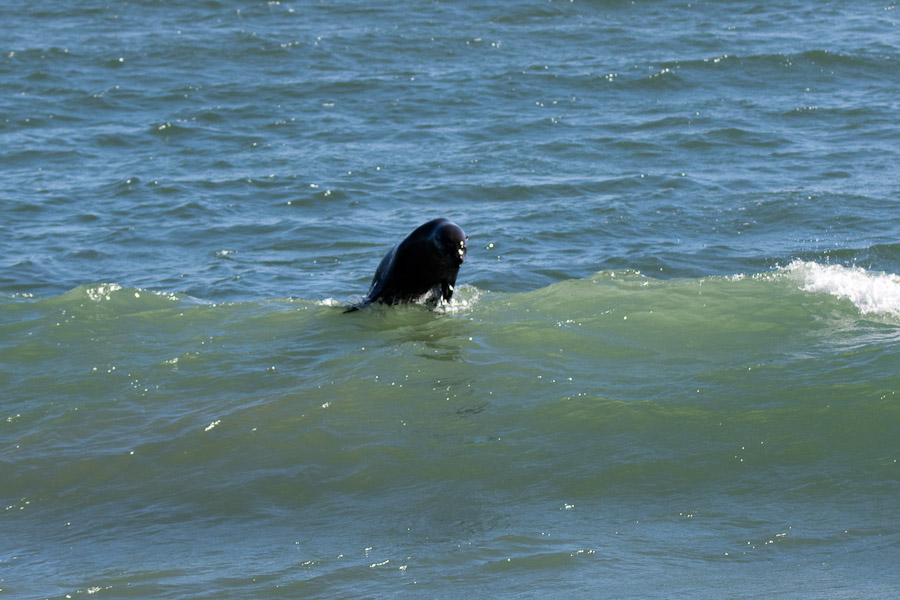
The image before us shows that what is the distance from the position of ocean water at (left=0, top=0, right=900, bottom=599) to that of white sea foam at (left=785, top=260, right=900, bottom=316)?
4cm

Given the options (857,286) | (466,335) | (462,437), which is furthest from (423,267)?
(857,286)

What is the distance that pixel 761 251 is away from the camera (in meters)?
11.9

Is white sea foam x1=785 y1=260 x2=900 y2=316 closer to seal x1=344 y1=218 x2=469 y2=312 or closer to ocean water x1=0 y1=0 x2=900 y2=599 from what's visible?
ocean water x1=0 y1=0 x2=900 y2=599

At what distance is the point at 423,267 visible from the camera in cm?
854

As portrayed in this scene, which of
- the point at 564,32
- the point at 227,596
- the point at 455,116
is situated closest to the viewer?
the point at 227,596

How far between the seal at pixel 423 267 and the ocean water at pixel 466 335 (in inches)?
6.4

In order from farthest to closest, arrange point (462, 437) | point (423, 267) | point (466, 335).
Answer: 1. point (423, 267)
2. point (466, 335)
3. point (462, 437)

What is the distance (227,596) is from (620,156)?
39.1 feet

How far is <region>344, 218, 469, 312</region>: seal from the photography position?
8.18 metres

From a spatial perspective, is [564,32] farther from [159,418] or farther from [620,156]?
[159,418]

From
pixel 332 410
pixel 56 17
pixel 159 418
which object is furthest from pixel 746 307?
pixel 56 17

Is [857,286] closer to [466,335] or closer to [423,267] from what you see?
[466,335]

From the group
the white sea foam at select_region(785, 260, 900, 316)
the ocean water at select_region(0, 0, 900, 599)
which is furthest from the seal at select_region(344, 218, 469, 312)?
the white sea foam at select_region(785, 260, 900, 316)

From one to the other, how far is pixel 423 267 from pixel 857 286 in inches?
129
